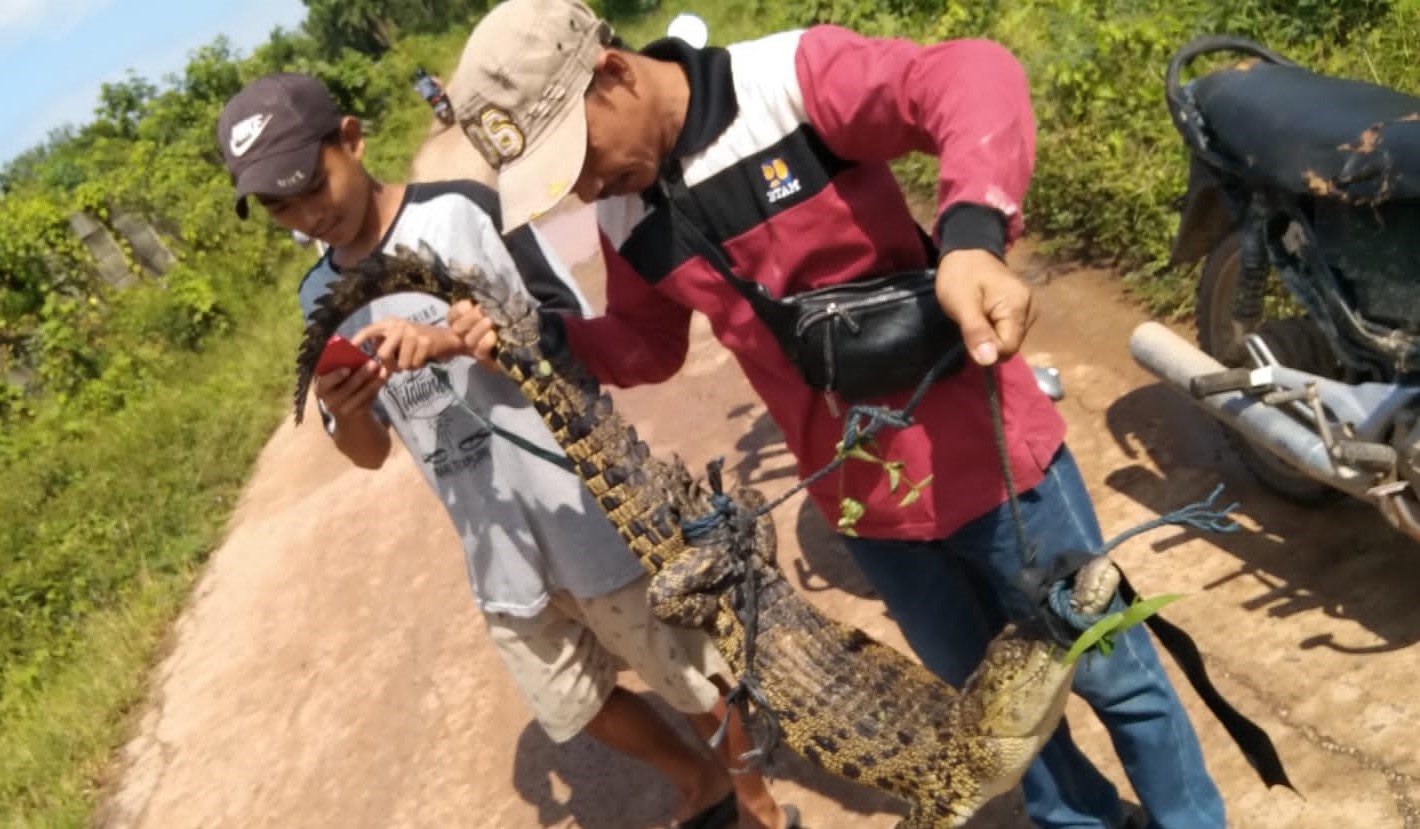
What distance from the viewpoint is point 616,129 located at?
6.14 ft

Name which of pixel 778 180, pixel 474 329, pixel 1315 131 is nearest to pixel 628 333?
pixel 474 329

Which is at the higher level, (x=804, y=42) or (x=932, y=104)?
(x=804, y=42)

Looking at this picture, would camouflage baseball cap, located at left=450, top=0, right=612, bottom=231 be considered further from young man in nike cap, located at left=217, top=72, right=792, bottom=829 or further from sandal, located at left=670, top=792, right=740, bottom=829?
sandal, located at left=670, top=792, right=740, bottom=829

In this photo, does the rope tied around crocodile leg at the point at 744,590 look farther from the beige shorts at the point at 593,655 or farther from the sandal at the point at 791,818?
the sandal at the point at 791,818

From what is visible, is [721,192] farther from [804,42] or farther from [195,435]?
[195,435]

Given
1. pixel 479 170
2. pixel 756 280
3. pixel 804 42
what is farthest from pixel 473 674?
pixel 479 170

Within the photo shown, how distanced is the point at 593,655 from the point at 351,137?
52.4 inches

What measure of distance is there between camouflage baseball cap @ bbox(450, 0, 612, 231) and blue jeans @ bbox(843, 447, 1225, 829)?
86 cm

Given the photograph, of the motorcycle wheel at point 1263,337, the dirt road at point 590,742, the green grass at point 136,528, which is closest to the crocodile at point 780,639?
the dirt road at point 590,742

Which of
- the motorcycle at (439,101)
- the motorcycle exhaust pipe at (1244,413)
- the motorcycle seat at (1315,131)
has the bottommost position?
the motorcycle exhaust pipe at (1244,413)

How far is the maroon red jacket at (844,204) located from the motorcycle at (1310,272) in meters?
0.98

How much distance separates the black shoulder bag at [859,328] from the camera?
6.05ft

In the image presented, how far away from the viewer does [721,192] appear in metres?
1.93

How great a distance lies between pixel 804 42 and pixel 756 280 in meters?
0.38
